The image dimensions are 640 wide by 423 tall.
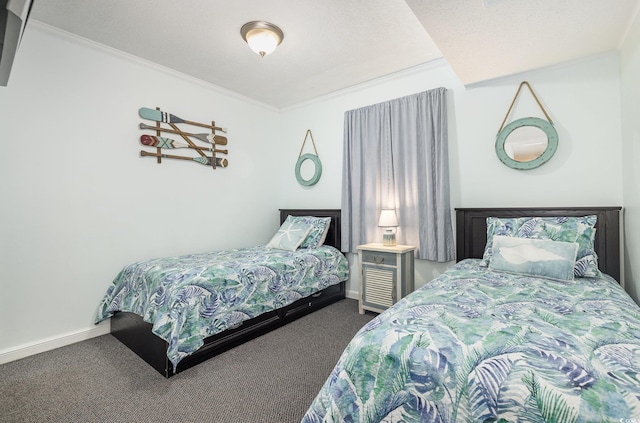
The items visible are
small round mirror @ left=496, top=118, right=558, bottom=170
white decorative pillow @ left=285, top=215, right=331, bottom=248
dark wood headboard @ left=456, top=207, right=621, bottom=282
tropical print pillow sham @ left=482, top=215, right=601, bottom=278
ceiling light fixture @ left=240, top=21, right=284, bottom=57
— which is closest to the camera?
tropical print pillow sham @ left=482, top=215, right=601, bottom=278

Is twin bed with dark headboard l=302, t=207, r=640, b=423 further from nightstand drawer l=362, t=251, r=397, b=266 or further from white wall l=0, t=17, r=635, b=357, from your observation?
white wall l=0, t=17, r=635, b=357

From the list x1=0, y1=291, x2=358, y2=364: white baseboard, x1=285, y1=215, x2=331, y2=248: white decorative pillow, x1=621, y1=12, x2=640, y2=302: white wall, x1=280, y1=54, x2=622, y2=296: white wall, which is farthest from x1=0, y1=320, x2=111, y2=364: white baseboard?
x1=621, y1=12, x2=640, y2=302: white wall

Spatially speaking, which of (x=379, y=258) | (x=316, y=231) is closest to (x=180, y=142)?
(x=316, y=231)

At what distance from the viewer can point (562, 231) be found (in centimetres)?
209

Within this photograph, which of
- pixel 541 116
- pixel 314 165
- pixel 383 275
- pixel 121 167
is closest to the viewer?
pixel 541 116

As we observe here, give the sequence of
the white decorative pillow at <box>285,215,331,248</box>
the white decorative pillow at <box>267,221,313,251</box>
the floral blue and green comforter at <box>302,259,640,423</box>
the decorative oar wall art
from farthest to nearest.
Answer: the white decorative pillow at <box>285,215,331,248</box> < the white decorative pillow at <box>267,221,313,251</box> < the decorative oar wall art < the floral blue and green comforter at <box>302,259,640,423</box>

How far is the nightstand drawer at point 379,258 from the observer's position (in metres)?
2.88

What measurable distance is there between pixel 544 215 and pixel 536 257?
628mm

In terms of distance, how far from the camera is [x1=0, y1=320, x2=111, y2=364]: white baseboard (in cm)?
220

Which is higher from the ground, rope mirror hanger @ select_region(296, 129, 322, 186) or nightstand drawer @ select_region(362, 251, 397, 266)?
rope mirror hanger @ select_region(296, 129, 322, 186)

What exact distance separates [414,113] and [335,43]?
1075 millimetres

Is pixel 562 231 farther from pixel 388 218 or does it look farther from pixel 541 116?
pixel 388 218

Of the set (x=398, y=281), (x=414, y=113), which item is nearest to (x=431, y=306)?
(x=398, y=281)

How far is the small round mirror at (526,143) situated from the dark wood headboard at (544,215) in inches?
16.3
